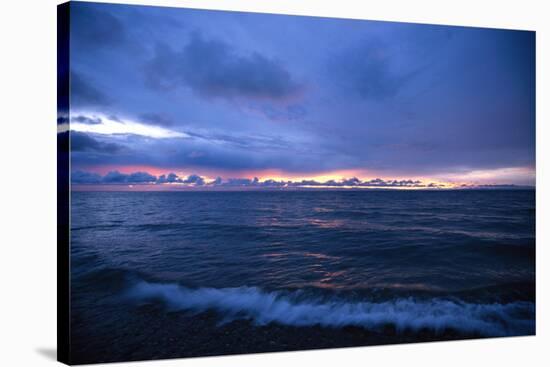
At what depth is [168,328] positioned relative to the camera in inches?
144

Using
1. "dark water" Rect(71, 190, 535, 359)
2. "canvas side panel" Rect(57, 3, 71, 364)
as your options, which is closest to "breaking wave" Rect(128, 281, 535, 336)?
"dark water" Rect(71, 190, 535, 359)

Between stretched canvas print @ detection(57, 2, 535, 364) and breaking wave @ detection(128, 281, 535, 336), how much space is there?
16mm

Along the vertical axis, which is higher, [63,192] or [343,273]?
[63,192]

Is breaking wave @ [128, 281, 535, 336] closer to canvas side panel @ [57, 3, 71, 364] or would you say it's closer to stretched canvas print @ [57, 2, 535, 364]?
stretched canvas print @ [57, 2, 535, 364]

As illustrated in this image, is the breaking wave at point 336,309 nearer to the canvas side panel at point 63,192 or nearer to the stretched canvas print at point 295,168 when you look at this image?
the stretched canvas print at point 295,168

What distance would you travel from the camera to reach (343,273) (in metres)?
4.28

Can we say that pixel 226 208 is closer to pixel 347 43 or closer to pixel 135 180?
pixel 135 180

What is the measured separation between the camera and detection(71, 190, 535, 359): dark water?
3842mm

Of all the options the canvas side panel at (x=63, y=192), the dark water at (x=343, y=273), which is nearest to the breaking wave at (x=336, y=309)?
the dark water at (x=343, y=273)

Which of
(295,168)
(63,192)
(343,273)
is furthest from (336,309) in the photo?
(63,192)

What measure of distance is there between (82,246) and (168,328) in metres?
1.04

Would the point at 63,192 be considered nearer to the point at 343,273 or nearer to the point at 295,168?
the point at 295,168

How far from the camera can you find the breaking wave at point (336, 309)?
388 centimetres

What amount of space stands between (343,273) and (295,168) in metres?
1.30
